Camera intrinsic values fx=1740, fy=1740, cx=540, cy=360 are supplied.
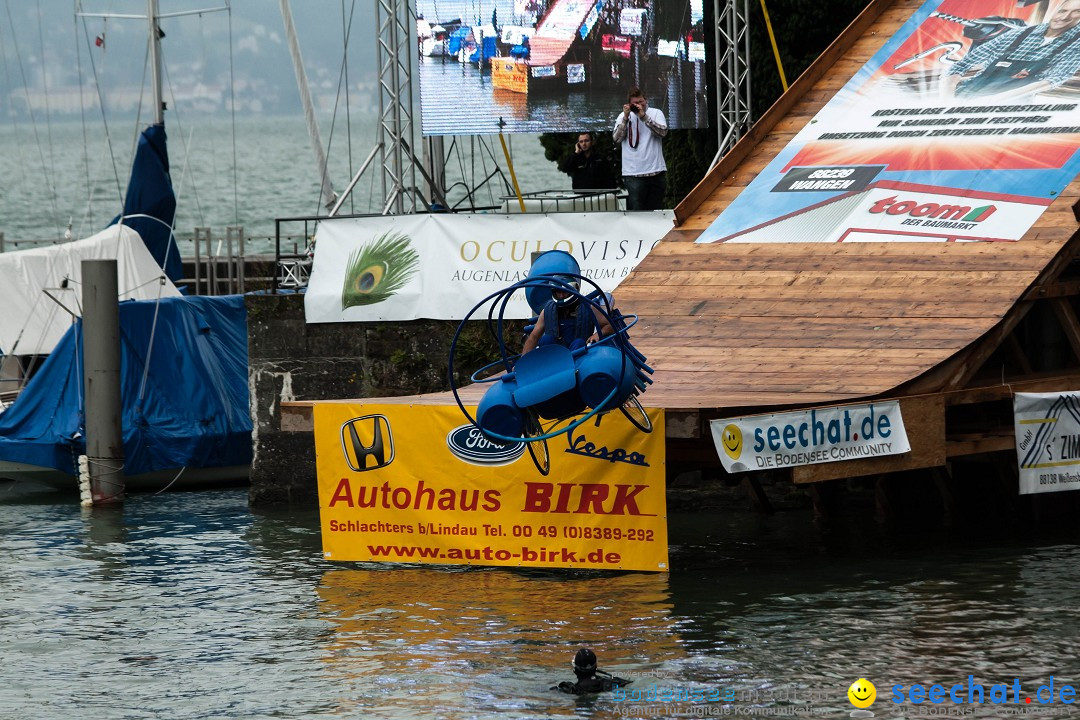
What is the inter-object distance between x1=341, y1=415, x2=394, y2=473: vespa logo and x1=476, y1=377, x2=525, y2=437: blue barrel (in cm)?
208

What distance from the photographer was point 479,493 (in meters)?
15.4

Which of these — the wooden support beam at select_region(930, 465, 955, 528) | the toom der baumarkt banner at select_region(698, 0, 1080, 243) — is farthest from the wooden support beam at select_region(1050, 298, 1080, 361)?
the wooden support beam at select_region(930, 465, 955, 528)

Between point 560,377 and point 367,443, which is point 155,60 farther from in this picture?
point 560,377

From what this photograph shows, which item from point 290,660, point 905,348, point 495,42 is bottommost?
point 290,660

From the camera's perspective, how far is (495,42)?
886 inches

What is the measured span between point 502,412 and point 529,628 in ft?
5.57

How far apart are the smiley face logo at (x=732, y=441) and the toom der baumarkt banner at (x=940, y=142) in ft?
13.7

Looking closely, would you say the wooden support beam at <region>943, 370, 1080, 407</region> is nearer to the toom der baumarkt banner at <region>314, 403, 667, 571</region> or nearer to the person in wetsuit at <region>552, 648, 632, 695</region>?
the toom der baumarkt banner at <region>314, 403, 667, 571</region>

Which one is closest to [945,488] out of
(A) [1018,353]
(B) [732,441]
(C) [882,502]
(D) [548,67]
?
(C) [882,502]

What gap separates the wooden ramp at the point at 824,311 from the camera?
1533cm

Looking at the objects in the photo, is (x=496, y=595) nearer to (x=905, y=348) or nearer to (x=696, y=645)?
(x=696, y=645)

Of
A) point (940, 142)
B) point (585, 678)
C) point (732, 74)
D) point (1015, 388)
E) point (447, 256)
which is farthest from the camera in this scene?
point (732, 74)

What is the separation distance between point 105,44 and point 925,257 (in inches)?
740

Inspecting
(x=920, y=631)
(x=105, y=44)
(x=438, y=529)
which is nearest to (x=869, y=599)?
(x=920, y=631)
